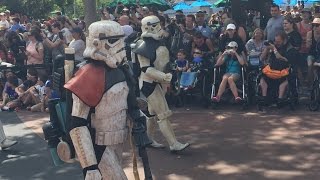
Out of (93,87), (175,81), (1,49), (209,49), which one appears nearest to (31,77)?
(1,49)

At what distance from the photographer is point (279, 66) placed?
9.39m

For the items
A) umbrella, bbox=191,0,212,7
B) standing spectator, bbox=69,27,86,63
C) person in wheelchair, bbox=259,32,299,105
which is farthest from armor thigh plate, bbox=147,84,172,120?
umbrella, bbox=191,0,212,7

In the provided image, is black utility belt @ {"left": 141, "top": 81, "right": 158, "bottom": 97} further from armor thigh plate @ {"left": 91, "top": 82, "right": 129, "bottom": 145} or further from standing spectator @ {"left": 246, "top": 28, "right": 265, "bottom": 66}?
standing spectator @ {"left": 246, "top": 28, "right": 265, "bottom": 66}

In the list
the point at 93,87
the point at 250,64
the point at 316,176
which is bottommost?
the point at 316,176

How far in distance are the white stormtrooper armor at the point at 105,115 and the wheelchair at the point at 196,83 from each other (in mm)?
6099

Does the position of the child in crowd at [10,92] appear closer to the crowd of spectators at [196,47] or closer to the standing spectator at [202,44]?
the crowd of spectators at [196,47]

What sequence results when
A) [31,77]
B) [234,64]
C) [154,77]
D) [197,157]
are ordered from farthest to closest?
[31,77] < [234,64] < [197,157] < [154,77]

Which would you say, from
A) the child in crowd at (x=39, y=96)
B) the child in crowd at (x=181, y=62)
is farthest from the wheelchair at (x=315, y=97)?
the child in crowd at (x=39, y=96)

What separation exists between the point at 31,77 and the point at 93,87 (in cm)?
811

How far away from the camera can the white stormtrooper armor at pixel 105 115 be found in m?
3.64

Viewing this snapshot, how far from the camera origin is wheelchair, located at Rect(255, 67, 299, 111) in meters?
9.26

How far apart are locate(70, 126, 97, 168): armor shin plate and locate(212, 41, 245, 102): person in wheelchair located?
246 inches

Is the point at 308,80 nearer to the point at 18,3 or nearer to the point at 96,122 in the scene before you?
the point at 96,122

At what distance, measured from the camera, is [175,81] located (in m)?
10.4
